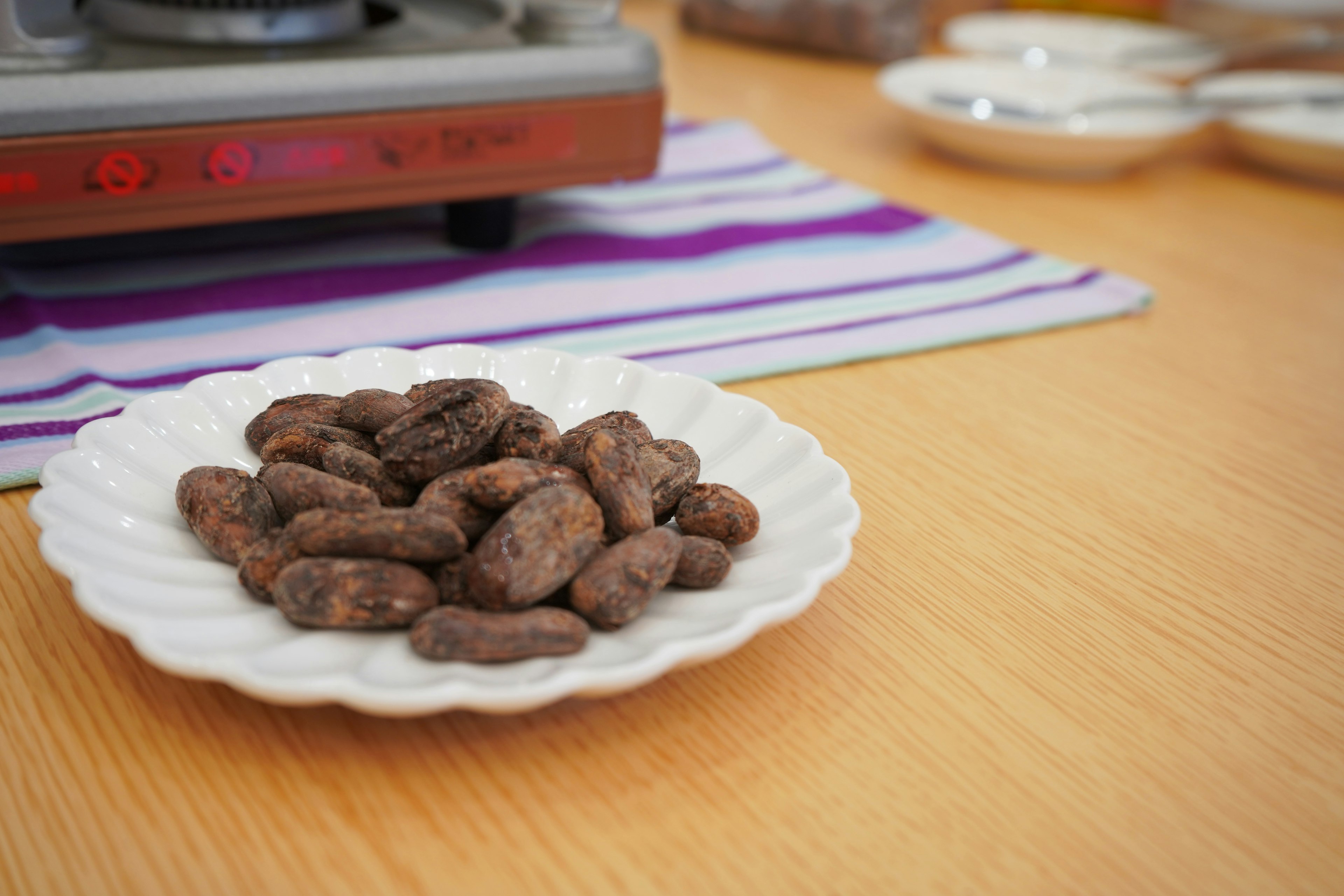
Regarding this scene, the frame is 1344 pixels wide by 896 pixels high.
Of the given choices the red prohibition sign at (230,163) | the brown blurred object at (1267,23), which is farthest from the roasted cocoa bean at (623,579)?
the brown blurred object at (1267,23)

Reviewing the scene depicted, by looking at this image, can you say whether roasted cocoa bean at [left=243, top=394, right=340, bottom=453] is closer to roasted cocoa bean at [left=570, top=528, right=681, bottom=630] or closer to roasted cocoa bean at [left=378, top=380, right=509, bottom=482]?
roasted cocoa bean at [left=378, top=380, right=509, bottom=482]

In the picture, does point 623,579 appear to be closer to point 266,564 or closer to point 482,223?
point 266,564

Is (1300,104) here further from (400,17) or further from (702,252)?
(400,17)

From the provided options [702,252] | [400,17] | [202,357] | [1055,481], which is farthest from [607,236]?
[1055,481]

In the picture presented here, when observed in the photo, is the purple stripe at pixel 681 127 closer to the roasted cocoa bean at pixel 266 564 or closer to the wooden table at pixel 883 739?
the wooden table at pixel 883 739

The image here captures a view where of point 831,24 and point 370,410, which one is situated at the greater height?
point 831,24

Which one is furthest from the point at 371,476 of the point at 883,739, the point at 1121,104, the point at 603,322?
the point at 1121,104
